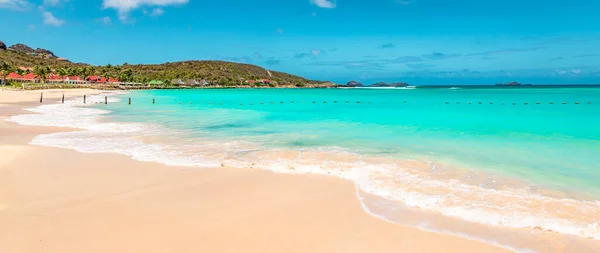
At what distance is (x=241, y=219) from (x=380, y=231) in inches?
70.5

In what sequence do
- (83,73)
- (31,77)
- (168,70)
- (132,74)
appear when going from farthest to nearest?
1. (168,70)
2. (132,74)
3. (83,73)
4. (31,77)

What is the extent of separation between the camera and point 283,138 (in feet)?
44.6

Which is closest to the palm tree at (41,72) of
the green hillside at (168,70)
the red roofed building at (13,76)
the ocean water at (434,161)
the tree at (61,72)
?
the red roofed building at (13,76)

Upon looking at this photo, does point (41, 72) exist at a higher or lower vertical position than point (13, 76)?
higher

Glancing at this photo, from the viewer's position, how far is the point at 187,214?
5.31m

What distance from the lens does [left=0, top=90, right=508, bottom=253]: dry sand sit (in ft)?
14.3

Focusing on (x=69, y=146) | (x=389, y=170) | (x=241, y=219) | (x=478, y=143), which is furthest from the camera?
(x=478, y=143)

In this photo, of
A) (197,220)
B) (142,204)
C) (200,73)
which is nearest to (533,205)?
(197,220)

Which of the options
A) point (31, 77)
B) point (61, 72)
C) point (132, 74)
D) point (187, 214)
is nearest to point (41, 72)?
point (31, 77)

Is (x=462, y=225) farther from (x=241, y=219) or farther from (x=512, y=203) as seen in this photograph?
(x=241, y=219)

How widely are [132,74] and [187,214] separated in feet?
397

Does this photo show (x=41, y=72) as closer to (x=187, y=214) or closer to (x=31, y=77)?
(x=31, y=77)

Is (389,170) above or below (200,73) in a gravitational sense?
below

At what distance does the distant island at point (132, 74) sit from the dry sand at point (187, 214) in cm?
6072
